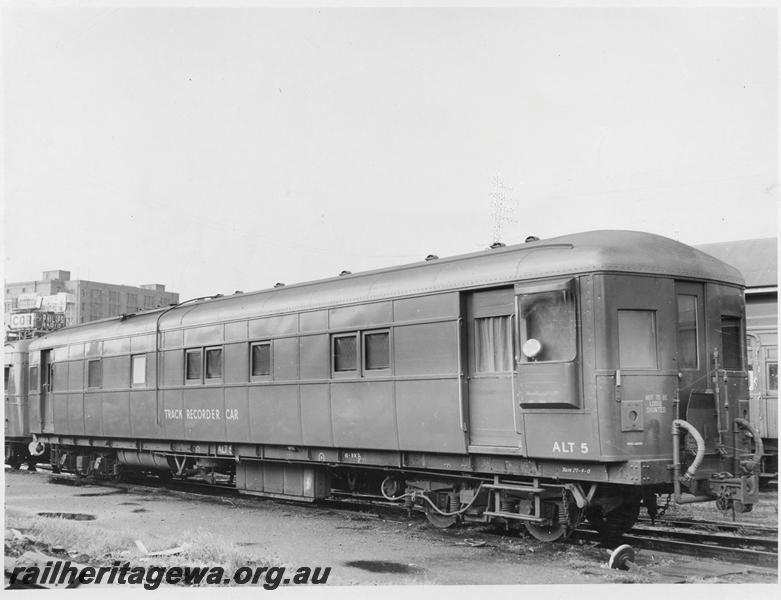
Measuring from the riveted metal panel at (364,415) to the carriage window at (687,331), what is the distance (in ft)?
12.2

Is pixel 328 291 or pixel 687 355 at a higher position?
pixel 328 291

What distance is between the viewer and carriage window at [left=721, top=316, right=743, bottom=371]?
32.6 feet

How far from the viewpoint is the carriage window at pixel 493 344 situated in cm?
984

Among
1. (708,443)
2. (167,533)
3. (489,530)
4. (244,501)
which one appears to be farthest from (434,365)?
(244,501)

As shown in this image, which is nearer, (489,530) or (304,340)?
(489,530)

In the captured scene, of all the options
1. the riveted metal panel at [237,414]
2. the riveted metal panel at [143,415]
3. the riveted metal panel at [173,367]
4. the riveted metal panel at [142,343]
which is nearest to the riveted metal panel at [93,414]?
the riveted metal panel at [143,415]

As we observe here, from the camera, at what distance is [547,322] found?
9297 mm

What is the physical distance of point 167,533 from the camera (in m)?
11.4

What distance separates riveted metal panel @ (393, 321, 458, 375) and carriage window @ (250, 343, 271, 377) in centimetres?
302

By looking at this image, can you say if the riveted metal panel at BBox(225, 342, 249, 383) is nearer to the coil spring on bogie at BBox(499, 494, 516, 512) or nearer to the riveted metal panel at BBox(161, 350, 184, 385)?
the riveted metal panel at BBox(161, 350, 184, 385)

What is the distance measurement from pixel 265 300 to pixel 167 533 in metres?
3.98

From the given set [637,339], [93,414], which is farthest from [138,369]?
[637,339]

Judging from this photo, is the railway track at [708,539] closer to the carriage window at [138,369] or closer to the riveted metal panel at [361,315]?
the riveted metal panel at [361,315]

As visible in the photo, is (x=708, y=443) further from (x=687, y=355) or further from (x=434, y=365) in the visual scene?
(x=434, y=365)
